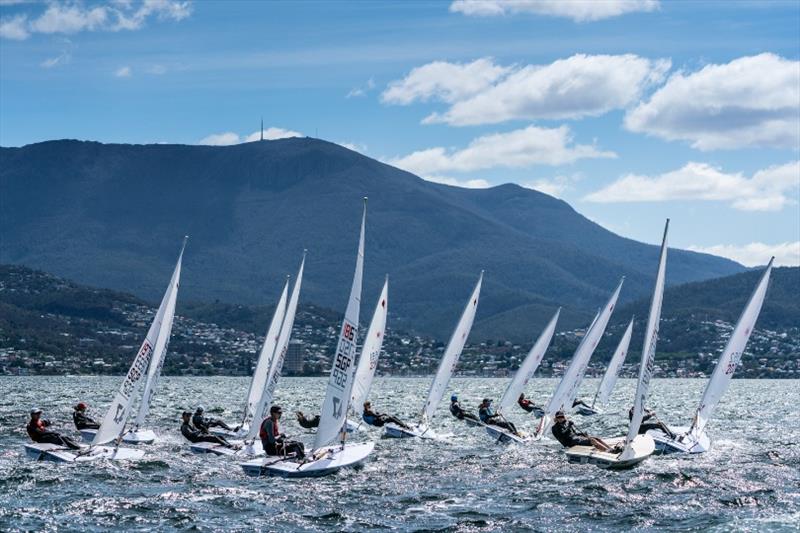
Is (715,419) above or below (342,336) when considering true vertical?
below

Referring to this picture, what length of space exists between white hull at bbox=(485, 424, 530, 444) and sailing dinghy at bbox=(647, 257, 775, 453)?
5.19 metres

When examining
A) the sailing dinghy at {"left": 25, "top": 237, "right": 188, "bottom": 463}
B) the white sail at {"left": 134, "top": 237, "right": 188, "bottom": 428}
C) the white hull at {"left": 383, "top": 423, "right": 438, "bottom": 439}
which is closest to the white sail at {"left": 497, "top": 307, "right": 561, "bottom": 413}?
the white hull at {"left": 383, "top": 423, "right": 438, "bottom": 439}

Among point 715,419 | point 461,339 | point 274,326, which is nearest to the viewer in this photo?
point 274,326

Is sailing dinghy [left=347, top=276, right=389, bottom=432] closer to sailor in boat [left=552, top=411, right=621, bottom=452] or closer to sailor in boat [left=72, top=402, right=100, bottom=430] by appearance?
sailor in boat [left=552, top=411, right=621, bottom=452]

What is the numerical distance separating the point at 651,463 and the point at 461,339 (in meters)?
16.9

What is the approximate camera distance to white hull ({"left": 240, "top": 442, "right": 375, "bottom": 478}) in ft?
112

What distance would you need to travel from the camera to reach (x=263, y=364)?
166ft

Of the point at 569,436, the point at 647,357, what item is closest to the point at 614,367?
the point at 569,436

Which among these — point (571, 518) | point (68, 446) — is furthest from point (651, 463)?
point (68, 446)

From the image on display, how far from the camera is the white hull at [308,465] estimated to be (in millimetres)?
34125

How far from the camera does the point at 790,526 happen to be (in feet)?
92.0

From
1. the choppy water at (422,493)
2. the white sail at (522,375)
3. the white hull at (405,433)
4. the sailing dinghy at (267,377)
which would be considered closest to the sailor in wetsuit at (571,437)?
the choppy water at (422,493)

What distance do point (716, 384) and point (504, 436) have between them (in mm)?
8509

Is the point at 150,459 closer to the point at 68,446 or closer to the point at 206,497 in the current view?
the point at 68,446
